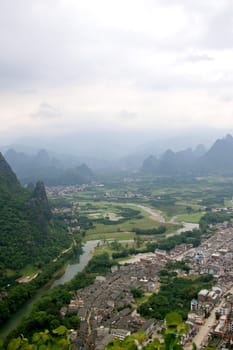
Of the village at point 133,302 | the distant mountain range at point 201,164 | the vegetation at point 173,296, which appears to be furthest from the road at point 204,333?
the distant mountain range at point 201,164

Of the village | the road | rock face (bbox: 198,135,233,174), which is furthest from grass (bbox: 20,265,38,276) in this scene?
rock face (bbox: 198,135,233,174)

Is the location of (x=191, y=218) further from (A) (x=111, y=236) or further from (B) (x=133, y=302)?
(B) (x=133, y=302)

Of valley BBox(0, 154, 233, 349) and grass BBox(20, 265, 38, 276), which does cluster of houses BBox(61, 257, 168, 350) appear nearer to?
valley BBox(0, 154, 233, 349)

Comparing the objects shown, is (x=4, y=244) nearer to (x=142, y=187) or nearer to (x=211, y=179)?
(x=142, y=187)

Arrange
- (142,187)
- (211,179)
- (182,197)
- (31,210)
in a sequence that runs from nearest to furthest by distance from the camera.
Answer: (31,210) < (182,197) < (142,187) < (211,179)

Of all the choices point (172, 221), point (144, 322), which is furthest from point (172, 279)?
point (172, 221)

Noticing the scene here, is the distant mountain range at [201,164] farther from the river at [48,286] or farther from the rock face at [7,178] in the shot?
the river at [48,286]
